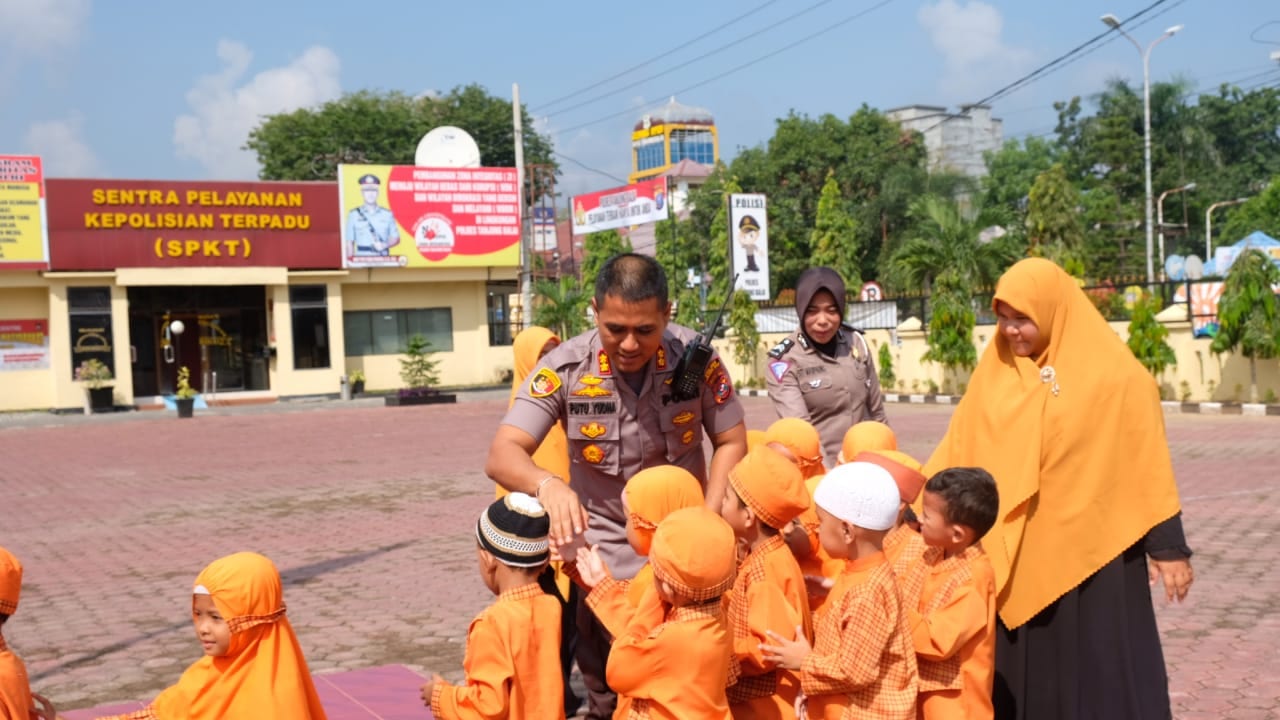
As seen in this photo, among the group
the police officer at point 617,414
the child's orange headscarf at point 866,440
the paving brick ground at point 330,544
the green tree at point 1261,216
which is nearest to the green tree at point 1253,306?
the paving brick ground at point 330,544

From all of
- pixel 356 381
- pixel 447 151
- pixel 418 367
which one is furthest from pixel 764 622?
pixel 447 151

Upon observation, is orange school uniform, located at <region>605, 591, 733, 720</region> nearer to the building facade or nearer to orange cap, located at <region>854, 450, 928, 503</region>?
orange cap, located at <region>854, 450, 928, 503</region>

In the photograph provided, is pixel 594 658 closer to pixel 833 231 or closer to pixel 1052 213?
pixel 1052 213

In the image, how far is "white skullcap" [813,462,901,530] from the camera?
337 cm

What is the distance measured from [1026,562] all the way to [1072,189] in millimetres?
33999

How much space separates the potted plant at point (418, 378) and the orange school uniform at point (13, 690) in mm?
25562

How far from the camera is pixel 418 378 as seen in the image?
31.3 m

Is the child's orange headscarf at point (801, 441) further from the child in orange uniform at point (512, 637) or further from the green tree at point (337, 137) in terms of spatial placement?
the green tree at point (337, 137)

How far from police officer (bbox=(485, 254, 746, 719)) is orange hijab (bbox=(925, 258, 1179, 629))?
0.88 metres

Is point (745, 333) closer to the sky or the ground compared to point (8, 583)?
closer to the sky

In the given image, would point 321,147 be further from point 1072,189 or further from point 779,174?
point 1072,189

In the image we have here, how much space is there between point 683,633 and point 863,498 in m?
0.65

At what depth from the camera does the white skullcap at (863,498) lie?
3371 mm

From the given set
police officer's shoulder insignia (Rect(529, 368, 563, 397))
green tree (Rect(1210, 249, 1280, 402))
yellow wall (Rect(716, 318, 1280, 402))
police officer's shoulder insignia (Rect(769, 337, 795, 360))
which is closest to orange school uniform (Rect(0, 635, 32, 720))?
police officer's shoulder insignia (Rect(529, 368, 563, 397))
